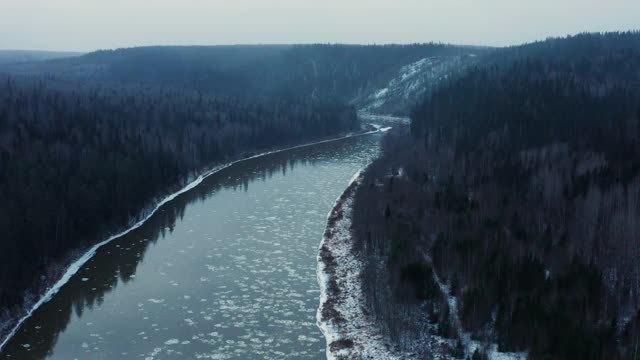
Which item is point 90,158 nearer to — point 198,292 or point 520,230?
point 198,292

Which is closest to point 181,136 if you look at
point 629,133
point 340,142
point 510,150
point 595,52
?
point 340,142

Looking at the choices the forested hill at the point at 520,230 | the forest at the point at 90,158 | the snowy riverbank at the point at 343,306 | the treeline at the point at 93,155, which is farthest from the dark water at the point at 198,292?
the forested hill at the point at 520,230

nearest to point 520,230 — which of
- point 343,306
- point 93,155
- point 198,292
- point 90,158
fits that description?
point 343,306

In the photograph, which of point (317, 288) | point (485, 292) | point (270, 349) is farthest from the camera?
point (317, 288)

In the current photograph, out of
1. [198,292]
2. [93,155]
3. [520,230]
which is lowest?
[198,292]

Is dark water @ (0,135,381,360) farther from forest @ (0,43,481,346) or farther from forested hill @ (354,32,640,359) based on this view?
forested hill @ (354,32,640,359)

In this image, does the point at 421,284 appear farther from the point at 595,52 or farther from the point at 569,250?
the point at 595,52
